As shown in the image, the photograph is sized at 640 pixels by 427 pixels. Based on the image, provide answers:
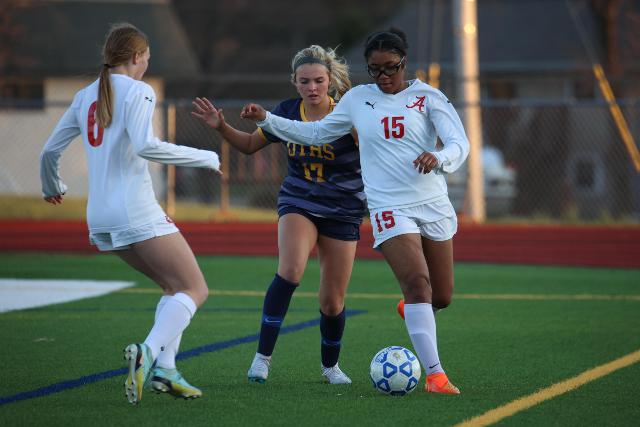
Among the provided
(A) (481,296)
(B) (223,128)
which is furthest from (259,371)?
(A) (481,296)

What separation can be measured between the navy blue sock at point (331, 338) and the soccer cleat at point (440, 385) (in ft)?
2.43

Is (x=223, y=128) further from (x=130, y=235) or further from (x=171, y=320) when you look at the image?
(x=171, y=320)

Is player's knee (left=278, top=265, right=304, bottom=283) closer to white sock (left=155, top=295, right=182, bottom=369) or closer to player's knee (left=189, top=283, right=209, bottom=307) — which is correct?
player's knee (left=189, top=283, right=209, bottom=307)

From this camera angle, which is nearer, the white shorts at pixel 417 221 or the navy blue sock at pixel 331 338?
the white shorts at pixel 417 221

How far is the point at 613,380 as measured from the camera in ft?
22.2

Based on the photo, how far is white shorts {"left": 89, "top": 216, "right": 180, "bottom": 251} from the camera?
5727 mm

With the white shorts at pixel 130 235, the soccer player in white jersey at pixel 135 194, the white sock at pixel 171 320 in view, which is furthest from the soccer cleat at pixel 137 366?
the white shorts at pixel 130 235

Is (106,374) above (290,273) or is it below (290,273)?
below

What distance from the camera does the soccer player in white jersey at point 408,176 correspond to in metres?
6.32

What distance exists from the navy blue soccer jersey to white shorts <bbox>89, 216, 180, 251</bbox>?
1282 mm

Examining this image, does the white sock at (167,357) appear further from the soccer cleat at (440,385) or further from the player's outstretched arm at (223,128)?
the soccer cleat at (440,385)

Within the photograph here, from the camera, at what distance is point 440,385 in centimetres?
632

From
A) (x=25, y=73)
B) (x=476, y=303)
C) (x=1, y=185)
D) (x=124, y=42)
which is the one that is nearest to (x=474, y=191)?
(x=476, y=303)

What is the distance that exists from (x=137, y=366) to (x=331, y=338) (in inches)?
65.2
